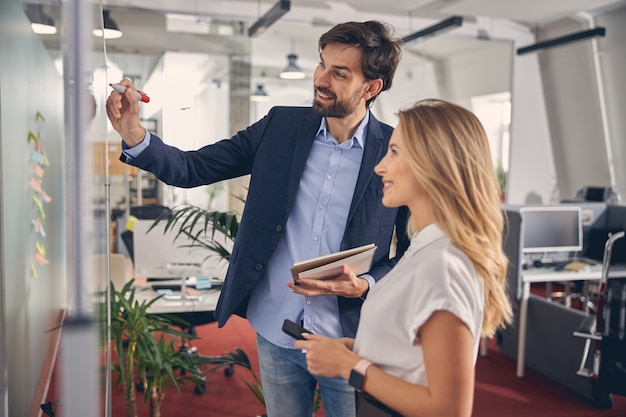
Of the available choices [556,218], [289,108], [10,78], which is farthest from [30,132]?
[556,218]

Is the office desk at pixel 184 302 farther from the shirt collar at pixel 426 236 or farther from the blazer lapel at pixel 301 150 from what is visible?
the shirt collar at pixel 426 236

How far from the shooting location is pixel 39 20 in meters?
3.64

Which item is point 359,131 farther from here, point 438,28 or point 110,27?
point 438,28

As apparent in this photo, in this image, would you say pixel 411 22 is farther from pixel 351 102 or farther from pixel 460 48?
pixel 351 102

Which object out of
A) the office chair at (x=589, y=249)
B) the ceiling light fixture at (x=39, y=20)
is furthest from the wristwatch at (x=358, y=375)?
the office chair at (x=589, y=249)

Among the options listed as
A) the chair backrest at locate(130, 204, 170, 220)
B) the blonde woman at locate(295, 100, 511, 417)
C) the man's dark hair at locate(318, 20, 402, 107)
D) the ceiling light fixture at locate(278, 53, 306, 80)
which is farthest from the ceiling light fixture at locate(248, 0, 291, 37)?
the blonde woman at locate(295, 100, 511, 417)

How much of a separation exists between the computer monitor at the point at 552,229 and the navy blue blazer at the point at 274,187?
128 inches

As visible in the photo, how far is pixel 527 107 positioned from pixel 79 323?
8.39 m

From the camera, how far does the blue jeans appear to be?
5.67 ft

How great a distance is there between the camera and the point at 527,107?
8.40m

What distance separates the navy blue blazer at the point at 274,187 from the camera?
1708mm

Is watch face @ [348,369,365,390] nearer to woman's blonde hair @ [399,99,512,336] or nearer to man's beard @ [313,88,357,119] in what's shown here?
woman's blonde hair @ [399,99,512,336]

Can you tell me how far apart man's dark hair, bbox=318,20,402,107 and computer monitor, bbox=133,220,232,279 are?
2.22 meters

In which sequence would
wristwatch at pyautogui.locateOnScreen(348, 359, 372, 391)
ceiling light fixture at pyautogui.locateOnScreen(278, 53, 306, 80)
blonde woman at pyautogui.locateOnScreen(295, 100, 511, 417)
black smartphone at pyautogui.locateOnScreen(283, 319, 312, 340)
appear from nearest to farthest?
1. blonde woman at pyautogui.locateOnScreen(295, 100, 511, 417)
2. wristwatch at pyautogui.locateOnScreen(348, 359, 372, 391)
3. black smartphone at pyautogui.locateOnScreen(283, 319, 312, 340)
4. ceiling light fixture at pyautogui.locateOnScreen(278, 53, 306, 80)
